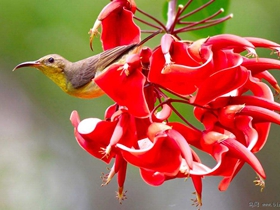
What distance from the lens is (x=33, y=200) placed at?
453 cm

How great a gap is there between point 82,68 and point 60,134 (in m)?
2.05

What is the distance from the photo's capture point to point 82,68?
2275 mm

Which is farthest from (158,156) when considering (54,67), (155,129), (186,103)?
(54,67)

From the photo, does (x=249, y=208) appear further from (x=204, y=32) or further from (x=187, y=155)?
(x=187, y=155)

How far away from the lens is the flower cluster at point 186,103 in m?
1.37

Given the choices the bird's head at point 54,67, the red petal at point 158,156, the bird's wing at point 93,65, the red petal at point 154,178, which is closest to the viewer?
the red petal at point 158,156

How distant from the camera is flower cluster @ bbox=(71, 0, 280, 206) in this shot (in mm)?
1366

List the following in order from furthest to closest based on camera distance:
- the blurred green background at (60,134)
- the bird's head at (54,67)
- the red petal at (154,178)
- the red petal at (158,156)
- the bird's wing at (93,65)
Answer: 1. the blurred green background at (60,134)
2. the bird's head at (54,67)
3. the bird's wing at (93,65)
4. the red petal at (154,178)
5. the red petal at (158,156)

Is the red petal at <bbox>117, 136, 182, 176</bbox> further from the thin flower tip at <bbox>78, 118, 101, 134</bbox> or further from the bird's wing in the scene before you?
the bird's wing

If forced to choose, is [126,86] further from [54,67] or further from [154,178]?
[54,67]

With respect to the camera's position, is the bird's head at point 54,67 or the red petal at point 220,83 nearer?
the red petal at point 220,83

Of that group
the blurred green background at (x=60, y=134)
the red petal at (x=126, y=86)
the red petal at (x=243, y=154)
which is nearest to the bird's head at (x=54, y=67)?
the blurred green background at (x=60, y=134)

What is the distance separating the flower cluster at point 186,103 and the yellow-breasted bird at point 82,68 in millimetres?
157

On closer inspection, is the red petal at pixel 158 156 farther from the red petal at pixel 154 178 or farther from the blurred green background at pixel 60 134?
the blurred green background at pixel 60 134
